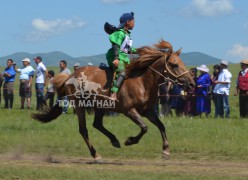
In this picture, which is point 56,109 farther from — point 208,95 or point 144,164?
point 208,95

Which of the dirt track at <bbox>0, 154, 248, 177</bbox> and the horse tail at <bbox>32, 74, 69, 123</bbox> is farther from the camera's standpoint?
the horse tail at <bbox>32, 74, 69, 123</bbox>

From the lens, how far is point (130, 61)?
42.3ft

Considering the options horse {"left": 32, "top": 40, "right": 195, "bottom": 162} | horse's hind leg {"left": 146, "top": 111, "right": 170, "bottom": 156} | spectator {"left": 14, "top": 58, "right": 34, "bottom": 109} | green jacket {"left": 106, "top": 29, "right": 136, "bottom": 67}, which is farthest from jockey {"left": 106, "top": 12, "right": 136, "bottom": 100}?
spectator {"left": 14, "top": 58, "right": 34, "bottom": 109}

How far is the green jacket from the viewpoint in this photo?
1232cm

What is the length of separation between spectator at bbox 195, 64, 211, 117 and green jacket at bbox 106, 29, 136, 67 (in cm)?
790

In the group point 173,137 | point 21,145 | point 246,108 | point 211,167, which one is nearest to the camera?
point 211,167

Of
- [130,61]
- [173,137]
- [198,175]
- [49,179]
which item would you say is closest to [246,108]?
[173,137]

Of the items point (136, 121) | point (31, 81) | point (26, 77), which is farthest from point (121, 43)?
point (31, 81)

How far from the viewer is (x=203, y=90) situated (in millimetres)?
20516

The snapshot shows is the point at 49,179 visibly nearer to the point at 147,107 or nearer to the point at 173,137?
the point at 147,107

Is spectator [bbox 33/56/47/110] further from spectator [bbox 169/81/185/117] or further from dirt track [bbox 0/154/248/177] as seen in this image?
dirt track [bbox 0/154/248/177]

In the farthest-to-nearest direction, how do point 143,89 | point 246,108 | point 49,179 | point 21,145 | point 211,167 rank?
point 246,108 < point 21,145 < point 143,89 < point 211,167 < point 49,179

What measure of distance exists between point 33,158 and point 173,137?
388cm

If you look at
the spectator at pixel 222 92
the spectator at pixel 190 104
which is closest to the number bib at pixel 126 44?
the spectator at pixel 222 92
